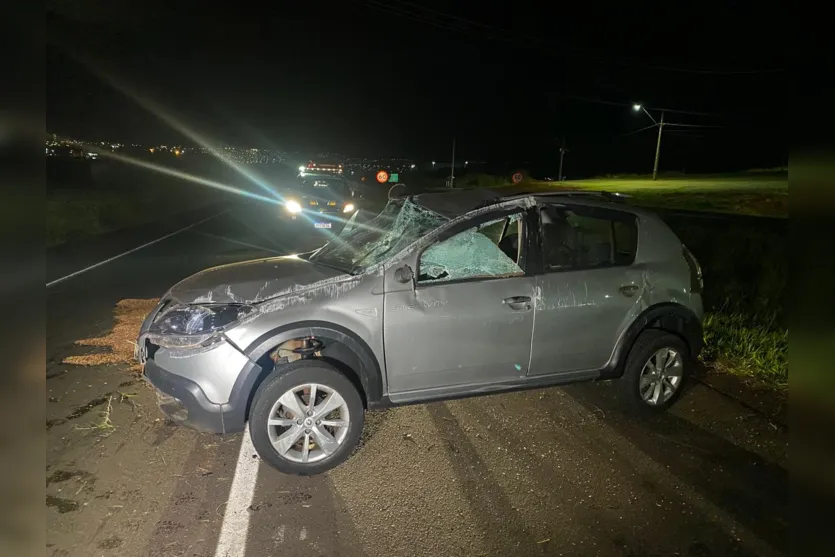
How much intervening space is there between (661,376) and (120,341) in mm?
5845

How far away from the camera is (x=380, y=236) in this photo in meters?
4.86

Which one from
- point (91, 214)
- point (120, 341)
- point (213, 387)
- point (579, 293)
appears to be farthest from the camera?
point (91, 214)

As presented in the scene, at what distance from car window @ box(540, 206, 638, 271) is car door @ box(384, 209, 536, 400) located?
0.74 ft

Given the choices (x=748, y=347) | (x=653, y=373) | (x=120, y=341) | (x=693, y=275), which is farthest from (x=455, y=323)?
(x=120, y=341)

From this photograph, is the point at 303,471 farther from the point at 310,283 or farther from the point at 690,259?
the point at 690,259

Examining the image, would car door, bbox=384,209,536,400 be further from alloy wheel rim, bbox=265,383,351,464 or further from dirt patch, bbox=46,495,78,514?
dirt patch, bbox=46,495,78,514

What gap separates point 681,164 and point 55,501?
295ft

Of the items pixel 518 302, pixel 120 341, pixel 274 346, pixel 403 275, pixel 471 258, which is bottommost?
pixel 120 341

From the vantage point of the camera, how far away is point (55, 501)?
347cm

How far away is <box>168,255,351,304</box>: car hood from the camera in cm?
394

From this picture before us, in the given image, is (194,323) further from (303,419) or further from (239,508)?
(239,508)
